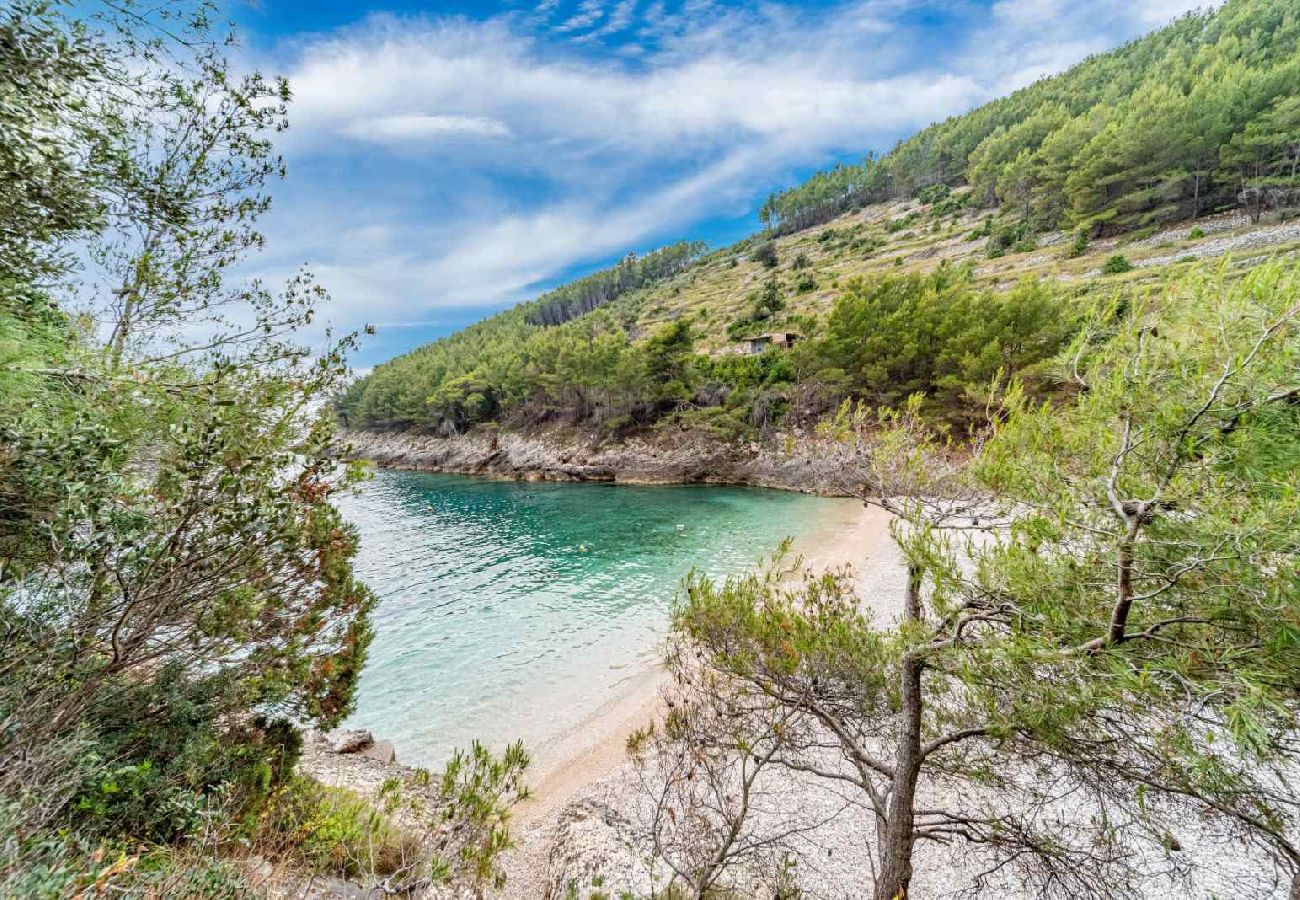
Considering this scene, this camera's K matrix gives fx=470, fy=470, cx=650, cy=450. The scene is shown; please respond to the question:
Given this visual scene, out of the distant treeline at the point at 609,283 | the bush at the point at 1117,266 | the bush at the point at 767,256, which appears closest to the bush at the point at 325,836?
the bush at the point at 1117,266

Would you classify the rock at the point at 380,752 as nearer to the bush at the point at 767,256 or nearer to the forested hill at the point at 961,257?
the forested hill at the point at 961,257

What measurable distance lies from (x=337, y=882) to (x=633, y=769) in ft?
16.3

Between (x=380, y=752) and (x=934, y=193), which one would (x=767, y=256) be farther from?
(x=380, y=752)

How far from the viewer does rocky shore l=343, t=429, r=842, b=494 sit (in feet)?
119

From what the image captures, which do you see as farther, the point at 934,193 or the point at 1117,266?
the point at 934,193

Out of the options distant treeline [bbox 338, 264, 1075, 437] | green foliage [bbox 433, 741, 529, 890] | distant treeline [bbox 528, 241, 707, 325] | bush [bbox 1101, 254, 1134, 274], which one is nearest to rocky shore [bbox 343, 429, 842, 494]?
distant treeline [bbox 338, 264, 1075, 437]

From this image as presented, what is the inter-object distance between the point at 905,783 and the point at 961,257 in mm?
63324

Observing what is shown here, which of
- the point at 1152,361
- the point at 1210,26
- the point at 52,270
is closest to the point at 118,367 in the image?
the point at 52,270

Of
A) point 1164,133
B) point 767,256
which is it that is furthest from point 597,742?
point 767,256

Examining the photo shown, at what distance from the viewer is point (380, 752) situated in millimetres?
8602

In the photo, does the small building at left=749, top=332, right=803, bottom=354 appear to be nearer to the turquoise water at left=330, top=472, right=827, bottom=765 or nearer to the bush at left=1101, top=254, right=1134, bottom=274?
the turquoise water at left=330, top=472, right=827, bottom=765

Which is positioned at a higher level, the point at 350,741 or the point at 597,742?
the point at 350,741

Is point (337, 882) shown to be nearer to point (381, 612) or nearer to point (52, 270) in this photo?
point (52, 270)

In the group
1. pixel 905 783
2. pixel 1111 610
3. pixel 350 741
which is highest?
pixel 1111 610
